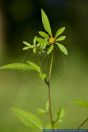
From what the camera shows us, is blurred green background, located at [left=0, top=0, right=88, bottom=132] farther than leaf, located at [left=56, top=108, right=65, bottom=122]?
Yes

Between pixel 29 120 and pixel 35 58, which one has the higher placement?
pixel 29 120

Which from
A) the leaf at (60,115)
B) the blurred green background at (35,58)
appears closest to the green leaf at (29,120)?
the leaf at (60,115)

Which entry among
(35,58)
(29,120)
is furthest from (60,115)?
(35,58)

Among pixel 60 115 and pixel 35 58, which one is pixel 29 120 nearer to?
pixel 60 115

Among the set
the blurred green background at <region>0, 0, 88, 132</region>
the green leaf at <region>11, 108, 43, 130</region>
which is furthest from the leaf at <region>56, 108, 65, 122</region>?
the blurred green background at <region>0, 0, 88, 132</region>

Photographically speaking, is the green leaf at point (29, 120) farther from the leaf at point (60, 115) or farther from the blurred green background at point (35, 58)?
the blurred green background at point (35, 58)

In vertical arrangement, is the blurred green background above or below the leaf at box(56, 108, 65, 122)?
below

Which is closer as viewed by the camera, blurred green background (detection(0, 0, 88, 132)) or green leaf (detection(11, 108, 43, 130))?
green leaf (detection(11, 108, 43, 130))

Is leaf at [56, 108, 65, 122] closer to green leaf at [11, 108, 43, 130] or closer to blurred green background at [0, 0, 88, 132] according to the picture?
green leaf at [11, 108, 43, 130]
